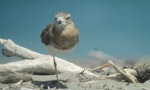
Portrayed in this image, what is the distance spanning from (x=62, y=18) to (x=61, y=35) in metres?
0.35


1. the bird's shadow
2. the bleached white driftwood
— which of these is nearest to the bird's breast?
the bird's shadow

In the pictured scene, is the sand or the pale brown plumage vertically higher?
the pale brown plumage

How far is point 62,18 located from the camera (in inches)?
328

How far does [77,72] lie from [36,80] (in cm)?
165

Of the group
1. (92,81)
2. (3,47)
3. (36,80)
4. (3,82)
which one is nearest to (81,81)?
(92,81)

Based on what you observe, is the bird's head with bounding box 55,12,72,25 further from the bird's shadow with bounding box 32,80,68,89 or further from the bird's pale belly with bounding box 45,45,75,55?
the bird's shadow with bounding box 32,80,68,89

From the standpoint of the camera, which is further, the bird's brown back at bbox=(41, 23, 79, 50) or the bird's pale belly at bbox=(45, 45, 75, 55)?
the bird's pale belly at bbox=(45, 45, 75, 55)

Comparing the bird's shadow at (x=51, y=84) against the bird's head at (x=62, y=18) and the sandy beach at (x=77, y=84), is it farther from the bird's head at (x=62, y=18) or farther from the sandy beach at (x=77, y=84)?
the bird's head at (x=62, y=18)

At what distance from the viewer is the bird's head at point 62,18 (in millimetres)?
8266

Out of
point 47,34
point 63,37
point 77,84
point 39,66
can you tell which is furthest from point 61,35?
point 39,66

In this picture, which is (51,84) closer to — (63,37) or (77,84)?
(77,84)

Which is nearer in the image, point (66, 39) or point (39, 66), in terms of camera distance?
point (66, 39)

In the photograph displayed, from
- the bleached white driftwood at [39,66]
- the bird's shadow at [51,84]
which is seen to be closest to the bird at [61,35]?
the bird's shadow at [51,84]

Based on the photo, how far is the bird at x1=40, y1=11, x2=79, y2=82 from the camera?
838cm
